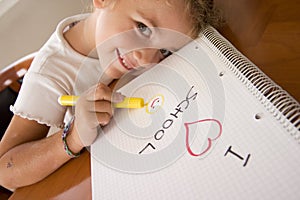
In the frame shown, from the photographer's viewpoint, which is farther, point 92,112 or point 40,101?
point 40,101

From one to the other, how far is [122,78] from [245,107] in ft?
1.02

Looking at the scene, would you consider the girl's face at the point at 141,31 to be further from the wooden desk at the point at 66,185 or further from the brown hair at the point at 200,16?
the wooden desk at the point at 66,185

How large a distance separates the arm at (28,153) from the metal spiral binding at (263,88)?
25cm

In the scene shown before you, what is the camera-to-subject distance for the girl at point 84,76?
1.43 ft

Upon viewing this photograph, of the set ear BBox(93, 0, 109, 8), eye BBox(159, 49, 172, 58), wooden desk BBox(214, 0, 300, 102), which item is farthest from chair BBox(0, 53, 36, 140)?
wooden desk BBox(214, 0, 300, 102)

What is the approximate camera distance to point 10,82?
75 cm

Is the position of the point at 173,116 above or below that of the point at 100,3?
below

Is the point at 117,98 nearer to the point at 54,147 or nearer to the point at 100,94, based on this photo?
the point at 100,94

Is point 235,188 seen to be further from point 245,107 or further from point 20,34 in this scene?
point 20,34

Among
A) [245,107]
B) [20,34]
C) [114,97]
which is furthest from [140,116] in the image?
[20,34]

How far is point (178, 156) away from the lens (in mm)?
325

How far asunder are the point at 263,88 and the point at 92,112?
0.25 metres

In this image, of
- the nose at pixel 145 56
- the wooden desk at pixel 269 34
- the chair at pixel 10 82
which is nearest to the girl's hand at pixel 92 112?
the nose at pixel 145 56

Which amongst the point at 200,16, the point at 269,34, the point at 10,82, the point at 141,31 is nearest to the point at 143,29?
the point at 141,31
